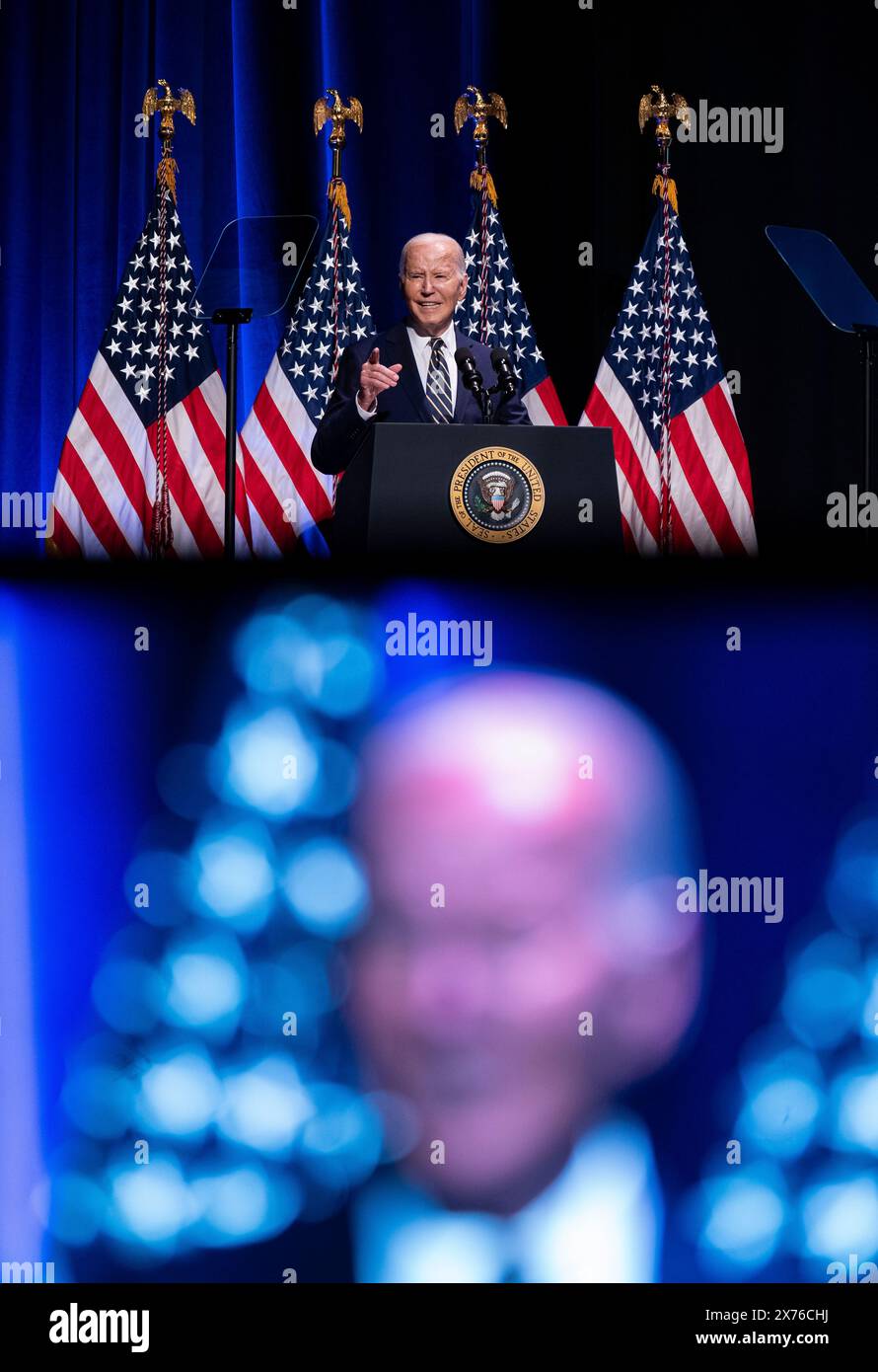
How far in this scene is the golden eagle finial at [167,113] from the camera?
15.2 feet

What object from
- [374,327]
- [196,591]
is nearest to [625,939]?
[196,591]

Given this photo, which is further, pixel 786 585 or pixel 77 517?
pixel 77 517

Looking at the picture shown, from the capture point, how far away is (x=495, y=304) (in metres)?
4.74

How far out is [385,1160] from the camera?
3.80 feet

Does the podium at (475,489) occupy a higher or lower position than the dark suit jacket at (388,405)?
lower

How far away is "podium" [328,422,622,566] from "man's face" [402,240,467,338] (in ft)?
2.65

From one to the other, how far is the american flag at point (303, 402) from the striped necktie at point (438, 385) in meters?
1.90

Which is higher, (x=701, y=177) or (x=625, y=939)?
(x=701, y=177)

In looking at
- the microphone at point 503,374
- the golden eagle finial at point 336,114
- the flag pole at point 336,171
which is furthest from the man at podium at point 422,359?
the golden eagle finial at point 336,114

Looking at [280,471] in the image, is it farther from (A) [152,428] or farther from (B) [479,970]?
(B) [479,970]

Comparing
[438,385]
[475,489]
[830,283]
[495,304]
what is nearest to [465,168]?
[495,304]

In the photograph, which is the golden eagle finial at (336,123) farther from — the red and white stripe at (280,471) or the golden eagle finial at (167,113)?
the red and white stripe at (280,471)
